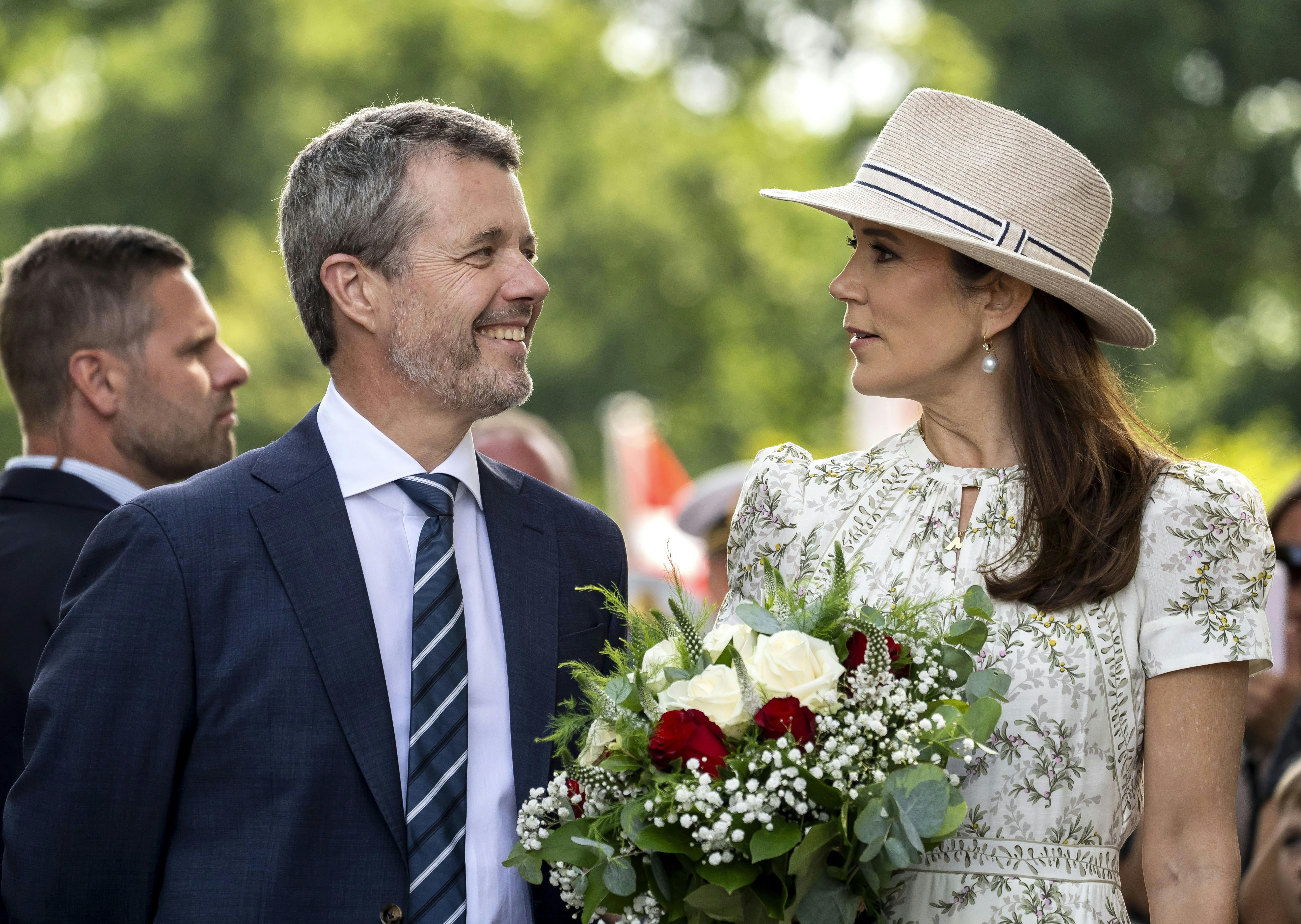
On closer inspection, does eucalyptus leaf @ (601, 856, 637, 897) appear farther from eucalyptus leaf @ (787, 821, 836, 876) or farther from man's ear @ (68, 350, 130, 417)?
man's ear @ (68, 350, 130, 417)

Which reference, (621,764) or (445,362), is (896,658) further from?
(445,362)

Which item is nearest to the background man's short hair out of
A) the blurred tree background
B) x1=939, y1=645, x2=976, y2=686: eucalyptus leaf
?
x1=939, y1=645, x2=976, y2=686: eucalyptus leaf

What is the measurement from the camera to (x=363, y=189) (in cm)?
317

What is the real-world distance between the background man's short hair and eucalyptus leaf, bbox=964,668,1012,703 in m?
2.79

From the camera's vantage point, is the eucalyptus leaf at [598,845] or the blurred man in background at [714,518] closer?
the eucalyptus leaf at [598,845]

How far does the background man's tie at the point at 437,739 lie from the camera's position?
9.24 ft

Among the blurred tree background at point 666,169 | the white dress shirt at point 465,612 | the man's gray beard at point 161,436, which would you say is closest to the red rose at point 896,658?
the white dress shirt at point 465,612

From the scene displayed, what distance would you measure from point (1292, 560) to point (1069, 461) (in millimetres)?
2566

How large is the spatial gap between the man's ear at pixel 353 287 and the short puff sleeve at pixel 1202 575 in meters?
1.76

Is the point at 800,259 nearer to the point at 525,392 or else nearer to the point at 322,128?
the point at 322,128

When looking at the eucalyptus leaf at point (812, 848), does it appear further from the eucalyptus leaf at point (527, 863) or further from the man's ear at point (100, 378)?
the man's ear at point (100, 378)

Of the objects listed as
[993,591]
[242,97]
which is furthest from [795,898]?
[242,97]

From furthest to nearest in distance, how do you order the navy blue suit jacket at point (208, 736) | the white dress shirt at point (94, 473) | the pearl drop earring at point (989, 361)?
the white dress shirt at point (94, 473) < the pearl drop earring at point (989, 361) < the navy blue suit jacket at point (208, 736)

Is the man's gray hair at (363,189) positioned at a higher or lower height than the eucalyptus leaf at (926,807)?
higher
